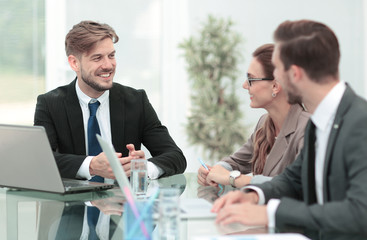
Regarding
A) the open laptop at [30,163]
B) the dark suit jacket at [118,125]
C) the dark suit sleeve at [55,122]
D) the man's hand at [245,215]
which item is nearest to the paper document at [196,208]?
the man's hand at [245,215]

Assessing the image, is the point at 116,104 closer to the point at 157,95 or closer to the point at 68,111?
the point at 68,111

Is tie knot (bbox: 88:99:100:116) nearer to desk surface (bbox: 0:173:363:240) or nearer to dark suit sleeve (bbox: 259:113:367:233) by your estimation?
desk surface (bbox: 0:173:363:240)

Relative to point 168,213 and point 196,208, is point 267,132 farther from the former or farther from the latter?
point 168,213

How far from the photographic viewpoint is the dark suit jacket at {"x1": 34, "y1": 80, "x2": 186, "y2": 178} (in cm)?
298

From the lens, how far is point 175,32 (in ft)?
21.5

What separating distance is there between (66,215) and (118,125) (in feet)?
3.93

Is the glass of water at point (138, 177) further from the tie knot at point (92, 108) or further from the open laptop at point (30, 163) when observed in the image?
the tie knot at point (92, 108)

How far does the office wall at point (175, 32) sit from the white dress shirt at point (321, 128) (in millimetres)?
4585

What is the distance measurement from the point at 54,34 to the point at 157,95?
4.80ft

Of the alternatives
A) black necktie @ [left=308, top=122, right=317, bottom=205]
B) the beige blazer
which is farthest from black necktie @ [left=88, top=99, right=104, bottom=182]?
black necktie @ [left=308, top=122, right=317, bottom=205]

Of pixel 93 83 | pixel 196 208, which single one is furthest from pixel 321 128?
pixel 93 83

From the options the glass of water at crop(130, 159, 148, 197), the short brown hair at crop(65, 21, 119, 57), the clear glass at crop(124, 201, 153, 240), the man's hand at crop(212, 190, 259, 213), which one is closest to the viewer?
the clear glass at crop(124, 201, 153, 240)

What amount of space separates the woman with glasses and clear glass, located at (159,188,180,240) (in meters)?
0.95

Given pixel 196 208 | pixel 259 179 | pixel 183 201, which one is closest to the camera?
pixel 196 208
